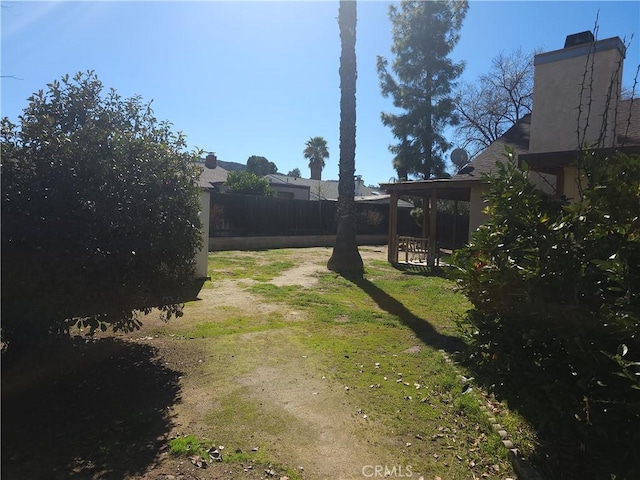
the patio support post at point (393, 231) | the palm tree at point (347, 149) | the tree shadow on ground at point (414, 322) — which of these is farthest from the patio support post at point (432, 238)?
the tree shadow on ground at point (414, 322)

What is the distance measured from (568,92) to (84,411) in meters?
9.85

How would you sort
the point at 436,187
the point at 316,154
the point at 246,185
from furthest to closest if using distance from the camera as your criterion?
the point at 316,154, the point at 246,185, the point at 436,187

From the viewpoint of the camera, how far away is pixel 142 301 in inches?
163

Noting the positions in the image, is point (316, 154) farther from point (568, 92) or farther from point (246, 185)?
point (568, 92)

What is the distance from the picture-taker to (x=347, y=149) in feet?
38.4

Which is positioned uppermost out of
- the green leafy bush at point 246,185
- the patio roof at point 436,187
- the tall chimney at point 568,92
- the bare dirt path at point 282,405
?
the tall chimney at point 568,92

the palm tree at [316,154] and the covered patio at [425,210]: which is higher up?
the palm tree at [316,154]

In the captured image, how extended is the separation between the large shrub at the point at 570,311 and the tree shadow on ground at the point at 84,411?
2.42 meters

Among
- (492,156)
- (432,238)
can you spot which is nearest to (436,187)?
(432,238)

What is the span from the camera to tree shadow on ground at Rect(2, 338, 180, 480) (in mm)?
2766

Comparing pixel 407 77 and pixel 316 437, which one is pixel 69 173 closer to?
pixel 316 437

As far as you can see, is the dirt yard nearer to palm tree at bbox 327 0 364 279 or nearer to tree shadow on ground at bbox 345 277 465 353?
tree shadow on ground at bbox 345 277 465 353

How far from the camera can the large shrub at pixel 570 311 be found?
2.05 m

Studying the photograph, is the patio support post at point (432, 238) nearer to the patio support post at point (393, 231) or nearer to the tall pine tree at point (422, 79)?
the patio support post at point (393, 231)
